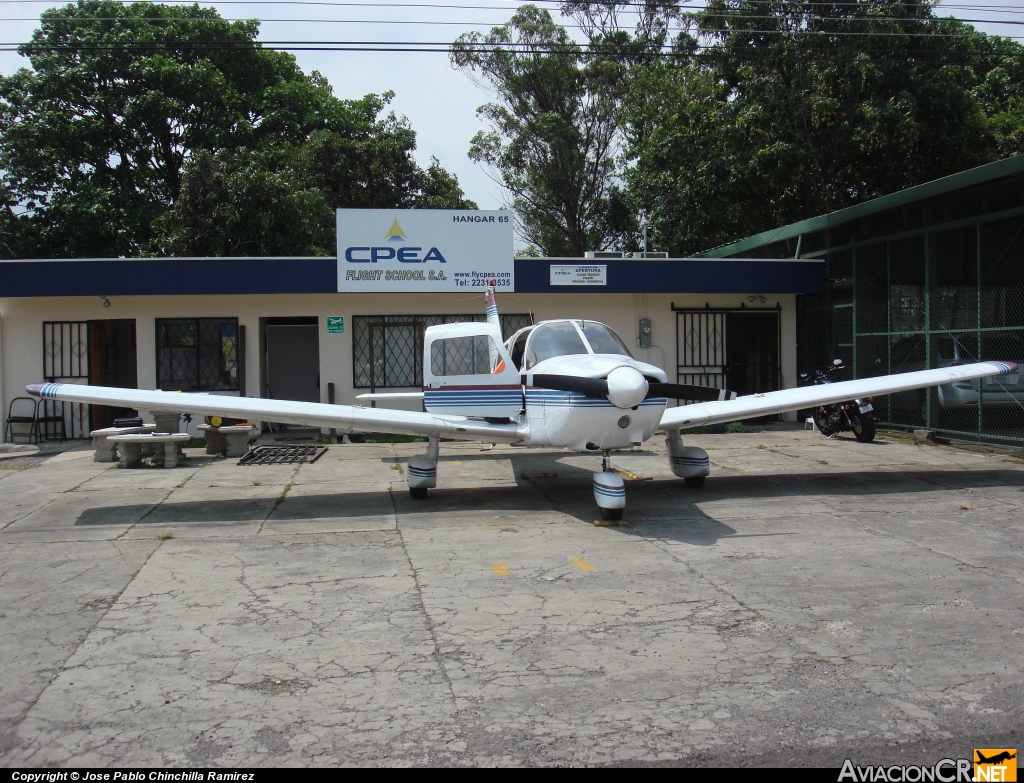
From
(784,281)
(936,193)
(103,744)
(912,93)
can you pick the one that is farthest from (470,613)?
(912,93)

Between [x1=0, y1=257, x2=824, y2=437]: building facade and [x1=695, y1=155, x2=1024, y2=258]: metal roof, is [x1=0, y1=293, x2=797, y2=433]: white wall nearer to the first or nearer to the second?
[x1=0, y1=257, x2=824, y2=437]: building facade

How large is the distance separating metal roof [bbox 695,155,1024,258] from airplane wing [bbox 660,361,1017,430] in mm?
2804

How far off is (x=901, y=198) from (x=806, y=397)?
585 centimetres

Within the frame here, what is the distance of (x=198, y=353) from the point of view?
15688 mm

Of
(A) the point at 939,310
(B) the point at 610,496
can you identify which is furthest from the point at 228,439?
(A) the point at 939,310

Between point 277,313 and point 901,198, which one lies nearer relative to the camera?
point 901,198

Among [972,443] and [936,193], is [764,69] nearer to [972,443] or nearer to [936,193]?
[936,193]

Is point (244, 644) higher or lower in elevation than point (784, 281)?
lower

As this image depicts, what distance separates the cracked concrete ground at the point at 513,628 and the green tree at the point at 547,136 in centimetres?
2582

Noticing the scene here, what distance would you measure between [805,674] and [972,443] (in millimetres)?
10592

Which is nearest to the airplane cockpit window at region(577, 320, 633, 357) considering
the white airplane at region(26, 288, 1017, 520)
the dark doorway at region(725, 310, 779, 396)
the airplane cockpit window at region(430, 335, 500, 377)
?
the white airplane at region(26, 288, 1017, 520)

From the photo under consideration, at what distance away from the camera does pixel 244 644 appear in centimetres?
453

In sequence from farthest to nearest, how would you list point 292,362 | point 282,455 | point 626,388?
point 292,362
point 282,455
point 626,388

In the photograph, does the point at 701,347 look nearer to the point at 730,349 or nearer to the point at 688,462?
the point at 730,349
